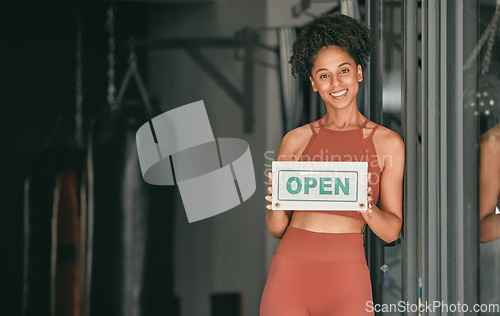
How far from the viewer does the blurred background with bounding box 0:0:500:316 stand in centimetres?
126

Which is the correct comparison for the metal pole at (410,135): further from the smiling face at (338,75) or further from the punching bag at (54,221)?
the punching bag at (54,221)

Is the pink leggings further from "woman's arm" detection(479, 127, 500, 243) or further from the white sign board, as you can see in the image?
A: "woman's arm" detection(479, 127, 500, 243)

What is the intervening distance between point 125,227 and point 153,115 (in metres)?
0.32

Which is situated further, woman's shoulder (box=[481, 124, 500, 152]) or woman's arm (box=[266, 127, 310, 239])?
woman's arm (box=[266, 127, 310, 239])

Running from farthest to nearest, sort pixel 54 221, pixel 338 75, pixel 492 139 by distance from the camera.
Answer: pixel 54 221 < pixel 338 75 < pixel 492 139

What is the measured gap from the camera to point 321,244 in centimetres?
120

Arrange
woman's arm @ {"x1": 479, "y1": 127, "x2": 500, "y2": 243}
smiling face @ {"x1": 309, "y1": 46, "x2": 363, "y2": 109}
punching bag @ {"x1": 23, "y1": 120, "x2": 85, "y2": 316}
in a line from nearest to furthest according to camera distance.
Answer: woman's arm @ {"x1": 479, "y1": 127, "x2": 500, "y2": 243}, smiling face @ {"x1": 309, "y1": 46, "x2": 363, "y2": 109}, punching bag @ {"x1": 23, "y1": 120, "x2": 85, "y2": 316}

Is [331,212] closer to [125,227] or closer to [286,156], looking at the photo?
[286,156]

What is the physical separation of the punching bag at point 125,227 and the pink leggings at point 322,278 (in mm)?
339

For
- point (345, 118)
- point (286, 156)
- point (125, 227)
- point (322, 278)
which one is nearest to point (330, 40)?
point (345, 118)

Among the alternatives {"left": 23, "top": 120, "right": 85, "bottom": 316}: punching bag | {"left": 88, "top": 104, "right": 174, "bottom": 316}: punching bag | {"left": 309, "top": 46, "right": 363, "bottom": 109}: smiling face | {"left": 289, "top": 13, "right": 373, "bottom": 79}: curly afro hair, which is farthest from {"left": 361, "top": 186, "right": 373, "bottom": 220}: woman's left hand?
{"left": 23, "top": 120, "right": 85, "bottom": 316}: punching bag

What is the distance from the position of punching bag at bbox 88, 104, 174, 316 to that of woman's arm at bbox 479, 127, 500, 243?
793 millimetres

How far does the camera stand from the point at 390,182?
1.23 meters

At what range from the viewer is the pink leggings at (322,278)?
1.18 m
